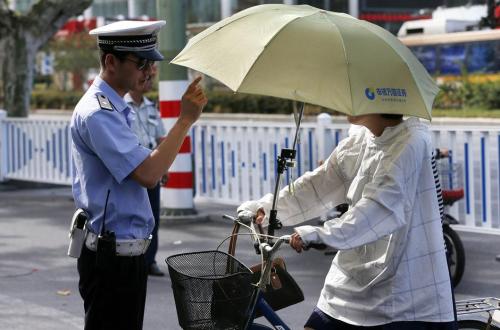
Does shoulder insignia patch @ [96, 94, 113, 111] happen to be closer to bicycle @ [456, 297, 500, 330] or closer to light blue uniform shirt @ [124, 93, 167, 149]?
bicycle @ [456, 297, 500, 330]

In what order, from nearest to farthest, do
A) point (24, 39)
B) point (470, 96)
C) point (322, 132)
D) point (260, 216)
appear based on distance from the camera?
1. point (260, 216)
2. point (322, 132)
3. point (24, 39)
4. point (470, 96)

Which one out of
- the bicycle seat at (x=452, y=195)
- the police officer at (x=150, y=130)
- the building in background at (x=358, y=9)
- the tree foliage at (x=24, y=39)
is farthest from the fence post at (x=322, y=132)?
the building in background at (x=358, y=9)

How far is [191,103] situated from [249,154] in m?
7.87

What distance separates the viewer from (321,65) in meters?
3.75

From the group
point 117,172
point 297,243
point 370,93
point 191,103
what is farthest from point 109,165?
point 370,93

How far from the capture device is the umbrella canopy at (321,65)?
3.71 metres

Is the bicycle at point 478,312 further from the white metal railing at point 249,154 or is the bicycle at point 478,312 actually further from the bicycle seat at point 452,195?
the bicycle seat at point 452,195

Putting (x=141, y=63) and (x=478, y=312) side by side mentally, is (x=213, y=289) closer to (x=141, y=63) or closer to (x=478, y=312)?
(x=141, y=63)

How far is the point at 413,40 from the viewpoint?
99.1 ft

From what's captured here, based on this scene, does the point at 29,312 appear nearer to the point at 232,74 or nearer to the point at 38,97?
the point at 232,74

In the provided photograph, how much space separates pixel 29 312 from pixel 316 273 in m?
2.46

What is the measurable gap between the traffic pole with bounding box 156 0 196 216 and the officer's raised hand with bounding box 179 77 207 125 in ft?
23.5

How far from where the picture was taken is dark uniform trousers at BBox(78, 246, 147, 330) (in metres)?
3.74

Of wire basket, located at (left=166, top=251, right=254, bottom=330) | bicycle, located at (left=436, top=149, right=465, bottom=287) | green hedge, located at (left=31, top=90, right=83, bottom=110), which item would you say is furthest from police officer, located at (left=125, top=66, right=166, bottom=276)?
green hedge, located at (left=31, top=90, right=83, bottom=110)
